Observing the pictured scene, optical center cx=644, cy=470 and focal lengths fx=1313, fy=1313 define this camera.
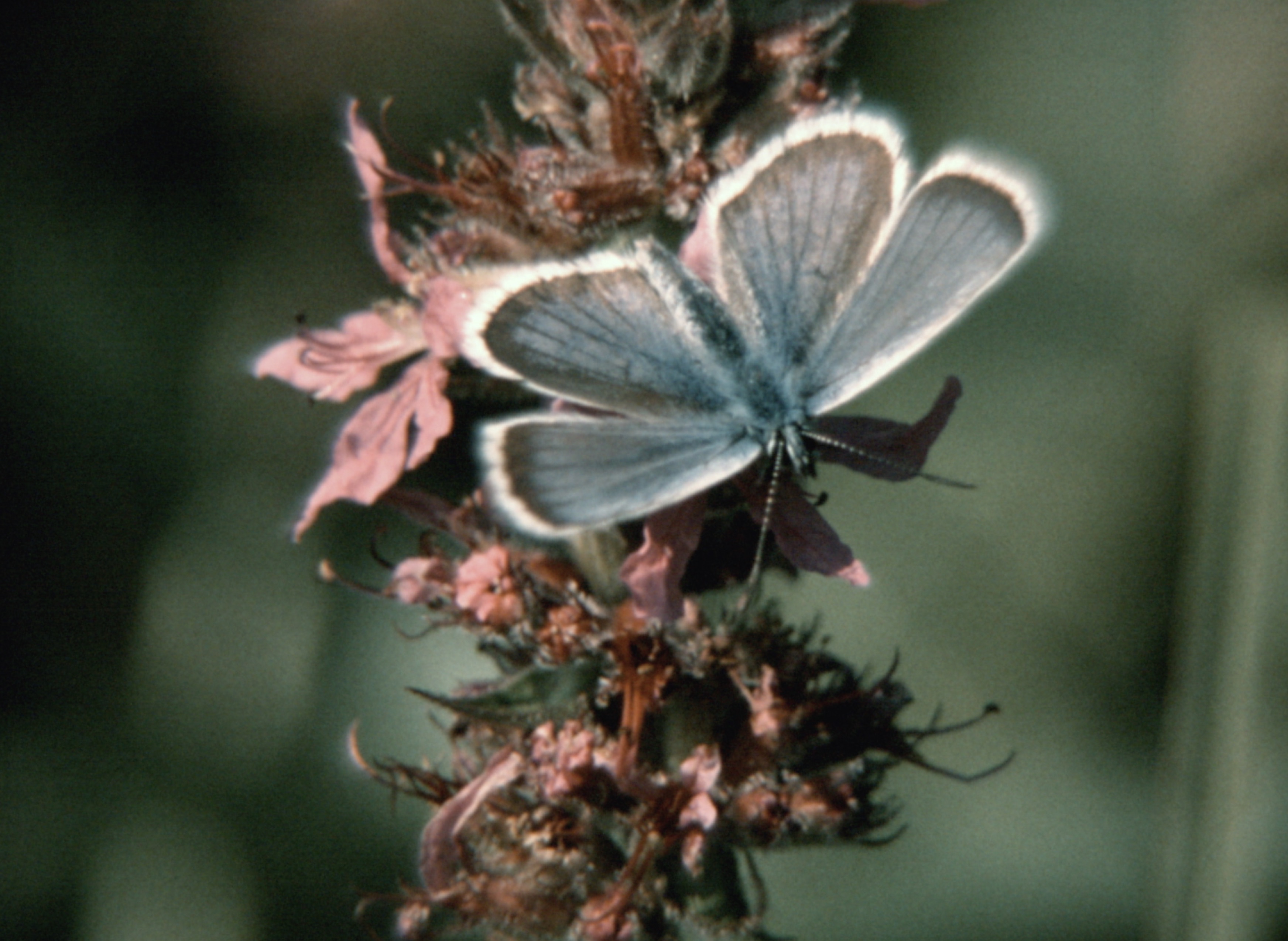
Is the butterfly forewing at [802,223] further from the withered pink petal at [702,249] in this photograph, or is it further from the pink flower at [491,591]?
the pink flower at [491,591]

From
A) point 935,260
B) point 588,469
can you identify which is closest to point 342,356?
point 588,469

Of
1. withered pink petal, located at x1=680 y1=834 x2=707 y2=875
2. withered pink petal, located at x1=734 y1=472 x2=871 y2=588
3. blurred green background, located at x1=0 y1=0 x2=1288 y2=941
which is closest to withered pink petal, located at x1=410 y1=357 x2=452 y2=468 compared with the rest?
withered pink petal, located at x1=734 y1=472 x2=871 y2=588

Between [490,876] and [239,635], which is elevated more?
[239,635]

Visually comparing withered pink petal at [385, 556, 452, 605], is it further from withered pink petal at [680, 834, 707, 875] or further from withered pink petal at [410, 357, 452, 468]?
withered pink petal at [680, 834, 707, 875]

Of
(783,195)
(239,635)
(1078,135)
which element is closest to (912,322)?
(783,195)

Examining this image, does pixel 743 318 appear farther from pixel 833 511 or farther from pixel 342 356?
pixel 833 511

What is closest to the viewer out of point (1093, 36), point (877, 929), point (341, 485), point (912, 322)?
point (912, 322)

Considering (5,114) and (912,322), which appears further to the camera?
(5,114)

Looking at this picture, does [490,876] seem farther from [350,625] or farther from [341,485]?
[350,625]
